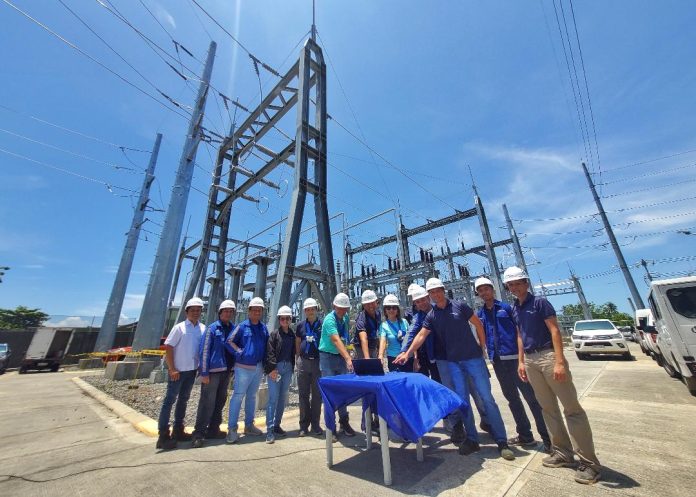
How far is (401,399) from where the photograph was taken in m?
2.35

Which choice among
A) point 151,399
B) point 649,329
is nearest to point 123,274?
point 151,399

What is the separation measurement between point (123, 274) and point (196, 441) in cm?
1923

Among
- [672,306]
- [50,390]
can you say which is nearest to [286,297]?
[672,306]

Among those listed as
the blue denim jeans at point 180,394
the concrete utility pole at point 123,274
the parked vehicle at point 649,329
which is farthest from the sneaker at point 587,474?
the concrete utility pole at point 123,274

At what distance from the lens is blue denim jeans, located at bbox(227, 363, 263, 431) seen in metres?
3.51

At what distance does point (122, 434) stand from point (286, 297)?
305 centimetres

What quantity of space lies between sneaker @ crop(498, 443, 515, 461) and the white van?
454cm

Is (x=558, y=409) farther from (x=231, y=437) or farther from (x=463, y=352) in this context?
(x=231, y=437)

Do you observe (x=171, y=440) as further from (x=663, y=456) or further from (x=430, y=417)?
(x=663, y=456)

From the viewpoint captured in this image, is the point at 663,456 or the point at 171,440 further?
the point at 171,440

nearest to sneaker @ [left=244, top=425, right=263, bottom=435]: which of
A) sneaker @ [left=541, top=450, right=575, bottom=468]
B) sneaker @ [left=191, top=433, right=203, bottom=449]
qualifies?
sneaker @ [left=191, top=433, right=203, bottom=449]

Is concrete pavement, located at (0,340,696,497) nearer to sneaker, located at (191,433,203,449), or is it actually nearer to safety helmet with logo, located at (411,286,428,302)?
sneaker, located at (191,433,203,449)

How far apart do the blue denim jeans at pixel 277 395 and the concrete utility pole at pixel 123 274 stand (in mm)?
18656

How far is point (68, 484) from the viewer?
2.52 metres
